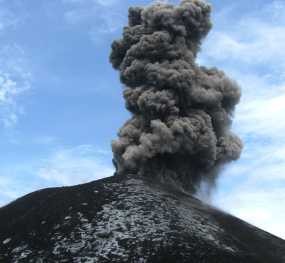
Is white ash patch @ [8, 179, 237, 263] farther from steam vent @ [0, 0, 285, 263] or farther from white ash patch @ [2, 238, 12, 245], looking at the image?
white ash patch @ [2, 238, 12, 245]

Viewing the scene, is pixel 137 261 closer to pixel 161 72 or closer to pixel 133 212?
pixel 133 212

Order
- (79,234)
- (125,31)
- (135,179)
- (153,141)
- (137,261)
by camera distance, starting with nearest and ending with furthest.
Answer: (137,261) → (79,234) → (135,179) → (153,141) → (125,31)

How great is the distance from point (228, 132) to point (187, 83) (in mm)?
7291

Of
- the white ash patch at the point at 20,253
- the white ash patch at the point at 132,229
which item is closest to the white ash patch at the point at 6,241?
the white ash patch at the point at 20,253

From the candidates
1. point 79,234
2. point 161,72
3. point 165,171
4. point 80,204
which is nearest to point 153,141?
point 165,171

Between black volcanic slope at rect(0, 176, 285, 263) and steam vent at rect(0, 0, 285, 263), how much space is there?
0.19 feet

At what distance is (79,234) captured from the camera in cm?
3162

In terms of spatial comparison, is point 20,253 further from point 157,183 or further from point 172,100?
point 172,100

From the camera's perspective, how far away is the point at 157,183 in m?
43.5

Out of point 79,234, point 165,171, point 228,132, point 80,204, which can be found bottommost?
point 79,234

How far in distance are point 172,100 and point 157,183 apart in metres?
13.9

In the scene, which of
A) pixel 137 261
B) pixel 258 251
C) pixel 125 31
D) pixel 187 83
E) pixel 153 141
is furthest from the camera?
pixel 125 31

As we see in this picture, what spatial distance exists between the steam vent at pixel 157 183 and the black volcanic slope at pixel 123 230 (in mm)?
56

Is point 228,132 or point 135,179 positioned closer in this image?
point 135,179
